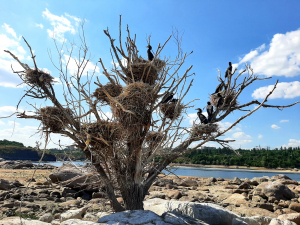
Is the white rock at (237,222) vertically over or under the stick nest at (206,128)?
under

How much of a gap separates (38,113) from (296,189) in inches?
557

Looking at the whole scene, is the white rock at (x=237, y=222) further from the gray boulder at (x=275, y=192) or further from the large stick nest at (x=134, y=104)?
the gray boulder at (x=275, y=192)

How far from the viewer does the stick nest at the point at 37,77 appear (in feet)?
17.8

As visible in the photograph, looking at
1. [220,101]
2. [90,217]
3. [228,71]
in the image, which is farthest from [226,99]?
[90,217]

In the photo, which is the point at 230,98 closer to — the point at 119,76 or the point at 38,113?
the point at 119,76

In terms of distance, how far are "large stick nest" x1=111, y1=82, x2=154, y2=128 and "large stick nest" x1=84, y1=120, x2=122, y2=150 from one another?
252 mm

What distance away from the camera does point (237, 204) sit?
1035cm

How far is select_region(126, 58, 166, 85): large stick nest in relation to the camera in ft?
18.9

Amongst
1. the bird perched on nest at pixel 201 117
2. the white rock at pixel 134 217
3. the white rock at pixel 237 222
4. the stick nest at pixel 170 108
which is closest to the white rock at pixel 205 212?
the white rock at pixel 237 222

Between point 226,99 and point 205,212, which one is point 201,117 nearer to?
point 226,99

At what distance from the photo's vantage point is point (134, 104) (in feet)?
17.2

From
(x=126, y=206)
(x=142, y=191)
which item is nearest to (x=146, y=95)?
(x=142, y=191)

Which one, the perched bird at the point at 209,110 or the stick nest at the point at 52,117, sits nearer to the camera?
the stick nest at the point at 52,117

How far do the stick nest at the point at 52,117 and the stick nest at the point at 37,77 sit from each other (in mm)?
616
